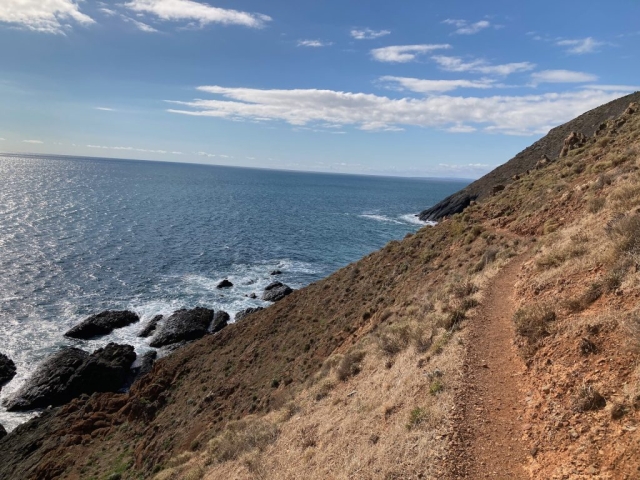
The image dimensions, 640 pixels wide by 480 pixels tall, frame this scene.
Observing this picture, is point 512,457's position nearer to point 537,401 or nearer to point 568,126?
point 537,401

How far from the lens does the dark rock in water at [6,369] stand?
106 ft

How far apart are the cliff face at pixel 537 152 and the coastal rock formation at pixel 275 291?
40.1 metres

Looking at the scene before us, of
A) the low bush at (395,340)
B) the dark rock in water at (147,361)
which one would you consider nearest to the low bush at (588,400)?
the low bush at (395,340)

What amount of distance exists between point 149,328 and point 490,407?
127 ft

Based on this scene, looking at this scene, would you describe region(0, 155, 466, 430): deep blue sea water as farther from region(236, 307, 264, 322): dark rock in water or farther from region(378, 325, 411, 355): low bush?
region(378, 325, 411, 355): low bush

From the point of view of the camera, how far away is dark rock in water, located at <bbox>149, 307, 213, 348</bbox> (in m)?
39.6

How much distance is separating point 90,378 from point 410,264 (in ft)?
89.9

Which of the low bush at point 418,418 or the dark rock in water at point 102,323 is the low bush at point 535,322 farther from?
the dark rock in water at point 102,323

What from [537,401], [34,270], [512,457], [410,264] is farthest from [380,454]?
[34,270]

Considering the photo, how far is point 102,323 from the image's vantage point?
133 feet

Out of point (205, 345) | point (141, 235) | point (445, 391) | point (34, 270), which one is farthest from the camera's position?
point (141, 235)

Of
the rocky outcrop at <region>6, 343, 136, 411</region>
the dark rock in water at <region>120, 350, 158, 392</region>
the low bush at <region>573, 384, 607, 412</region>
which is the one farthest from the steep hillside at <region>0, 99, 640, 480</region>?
the dark rock in water at <region>120, 350, 158, 392</region>

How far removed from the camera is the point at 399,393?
11.6m

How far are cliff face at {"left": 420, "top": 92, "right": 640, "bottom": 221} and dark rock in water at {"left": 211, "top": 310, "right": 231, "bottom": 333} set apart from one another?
4895 cm
